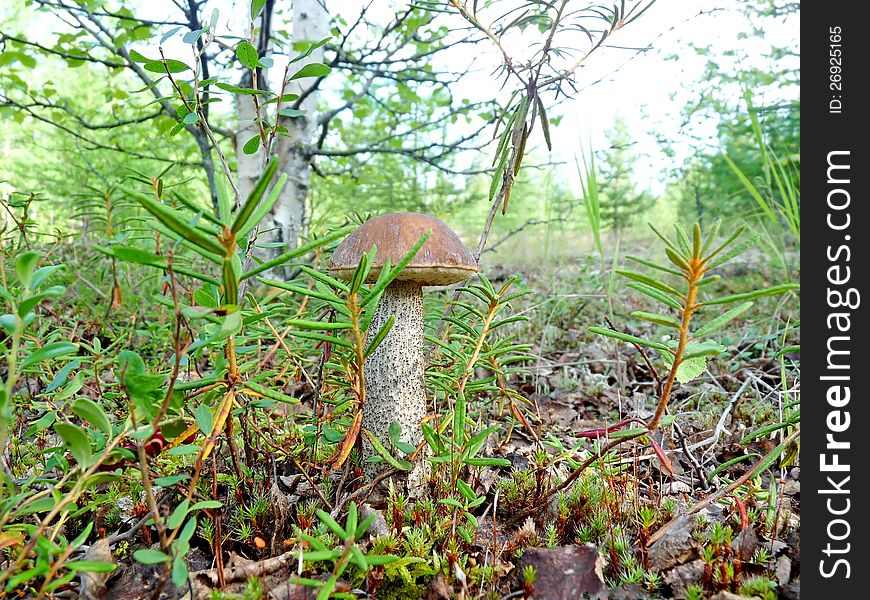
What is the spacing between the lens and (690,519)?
133 centimetres

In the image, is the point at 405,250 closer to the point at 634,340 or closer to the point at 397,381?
the point at 397,381

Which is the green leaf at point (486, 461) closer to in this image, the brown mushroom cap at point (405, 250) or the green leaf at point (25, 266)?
the brown mushroom cap at point (405, 250)

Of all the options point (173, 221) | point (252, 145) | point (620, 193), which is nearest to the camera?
point (173, 221)

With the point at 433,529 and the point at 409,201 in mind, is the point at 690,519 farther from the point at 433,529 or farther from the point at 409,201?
the point at 409,201

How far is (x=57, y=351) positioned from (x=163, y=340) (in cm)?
162

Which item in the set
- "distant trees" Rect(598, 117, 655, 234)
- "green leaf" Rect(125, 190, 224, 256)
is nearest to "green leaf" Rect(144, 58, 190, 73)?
"green leaf" Rect(125, 190, 224, 256)

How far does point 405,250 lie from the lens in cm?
132

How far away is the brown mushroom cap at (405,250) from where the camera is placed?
1318 millimetres

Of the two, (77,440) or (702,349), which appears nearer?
(77,440)

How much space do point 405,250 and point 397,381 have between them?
1.35ft

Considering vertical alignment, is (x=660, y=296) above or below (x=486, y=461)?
above
